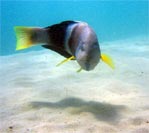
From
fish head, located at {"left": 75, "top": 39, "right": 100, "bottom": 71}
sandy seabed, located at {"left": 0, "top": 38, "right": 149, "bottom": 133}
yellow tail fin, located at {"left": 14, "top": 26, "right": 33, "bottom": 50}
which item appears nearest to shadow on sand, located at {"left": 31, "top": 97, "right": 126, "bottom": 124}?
sandy seabed, located at {"left": 0, "top": 38, "right": 149, "bottom": 133}

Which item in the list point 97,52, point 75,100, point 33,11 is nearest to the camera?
point 97,52

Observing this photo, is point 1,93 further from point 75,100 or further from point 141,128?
point 141,128

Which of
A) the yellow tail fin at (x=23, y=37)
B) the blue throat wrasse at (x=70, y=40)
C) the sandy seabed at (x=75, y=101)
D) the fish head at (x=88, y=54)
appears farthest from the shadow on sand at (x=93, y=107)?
the yellow tail fin at (x=23, y=37)

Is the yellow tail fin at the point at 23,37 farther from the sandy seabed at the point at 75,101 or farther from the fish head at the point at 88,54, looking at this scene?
the sandy seabed at the point at 75,101

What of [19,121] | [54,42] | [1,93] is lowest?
[1,93]

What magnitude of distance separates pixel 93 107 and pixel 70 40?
133 cm

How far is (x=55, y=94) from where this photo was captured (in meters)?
5.47

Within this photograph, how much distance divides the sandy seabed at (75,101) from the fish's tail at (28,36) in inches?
46.2

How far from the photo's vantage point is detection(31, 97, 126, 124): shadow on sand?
166 inches

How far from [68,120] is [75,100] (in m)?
Answer: 0.98

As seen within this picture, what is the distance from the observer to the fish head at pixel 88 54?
3446 mm

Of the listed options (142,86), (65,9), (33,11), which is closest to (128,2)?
(65,9)

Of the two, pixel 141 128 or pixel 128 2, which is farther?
pixel 128 2

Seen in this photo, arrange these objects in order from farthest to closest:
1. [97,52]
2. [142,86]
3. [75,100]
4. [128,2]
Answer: [128,2], [142,86], [75,100], [97,52]
